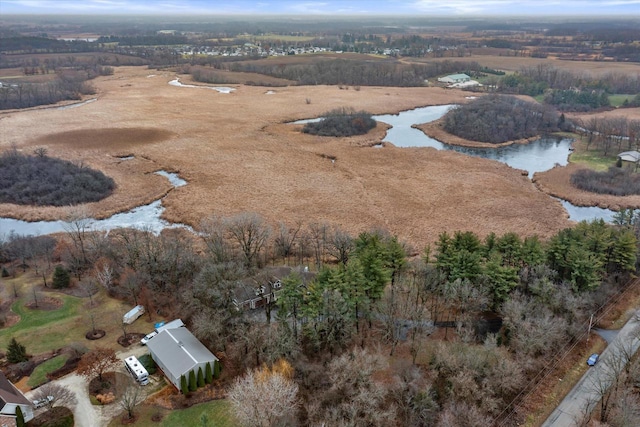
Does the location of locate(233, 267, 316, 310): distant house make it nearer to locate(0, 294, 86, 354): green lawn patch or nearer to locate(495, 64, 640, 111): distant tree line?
locate(0, 294, 86, 354): green lawn patch

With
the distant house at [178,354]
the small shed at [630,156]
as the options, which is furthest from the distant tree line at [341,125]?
the distant house at [178,354]

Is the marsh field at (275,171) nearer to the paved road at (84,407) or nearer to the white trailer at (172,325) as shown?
the white trailer at (172,325)

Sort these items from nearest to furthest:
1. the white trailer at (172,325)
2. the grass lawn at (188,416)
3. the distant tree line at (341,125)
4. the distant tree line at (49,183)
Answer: the grass lawn at (188,416) → the white trailer at (172,325) → the distant tree line at (49,183) → the distant tree line at (341,125)

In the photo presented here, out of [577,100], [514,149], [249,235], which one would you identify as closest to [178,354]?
[249,235]

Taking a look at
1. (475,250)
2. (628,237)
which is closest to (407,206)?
(475,250)

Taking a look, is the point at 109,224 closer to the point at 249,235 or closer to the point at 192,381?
the point at 249,235

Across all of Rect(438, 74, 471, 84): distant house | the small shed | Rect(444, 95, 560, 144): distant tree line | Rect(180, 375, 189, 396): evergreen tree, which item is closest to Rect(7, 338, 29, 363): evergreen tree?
Rect(180, 375, 189, 396): evergreen tree

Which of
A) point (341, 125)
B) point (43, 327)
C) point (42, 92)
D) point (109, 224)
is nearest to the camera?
point (43, 327)
